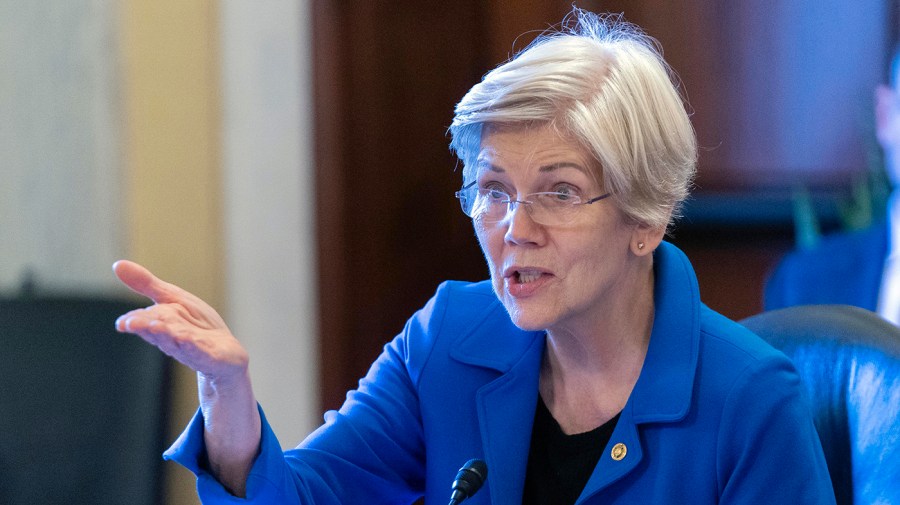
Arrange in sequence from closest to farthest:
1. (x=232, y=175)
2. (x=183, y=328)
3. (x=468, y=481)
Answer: (x=183, y=328) < (x=468, y=481) < (x=232, y=175)

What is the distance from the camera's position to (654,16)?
3023 millimetres

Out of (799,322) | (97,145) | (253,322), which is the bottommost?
(253,322)

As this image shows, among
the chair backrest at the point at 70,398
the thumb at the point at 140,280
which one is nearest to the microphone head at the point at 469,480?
the thumb at the point at 140,280

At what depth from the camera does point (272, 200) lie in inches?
111

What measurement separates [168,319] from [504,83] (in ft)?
1.61

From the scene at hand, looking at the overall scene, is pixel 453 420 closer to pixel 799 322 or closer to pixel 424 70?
pixel 799 322

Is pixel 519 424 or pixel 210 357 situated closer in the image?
pixel 210 357

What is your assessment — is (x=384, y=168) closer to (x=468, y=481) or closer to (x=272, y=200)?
(x=272, y=200)

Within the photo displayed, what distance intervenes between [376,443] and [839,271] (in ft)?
5.20

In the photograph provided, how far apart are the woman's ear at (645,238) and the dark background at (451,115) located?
60.8 inches

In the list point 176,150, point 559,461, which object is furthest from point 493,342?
point 176,150

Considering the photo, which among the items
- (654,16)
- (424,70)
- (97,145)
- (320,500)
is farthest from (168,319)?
(654,16)

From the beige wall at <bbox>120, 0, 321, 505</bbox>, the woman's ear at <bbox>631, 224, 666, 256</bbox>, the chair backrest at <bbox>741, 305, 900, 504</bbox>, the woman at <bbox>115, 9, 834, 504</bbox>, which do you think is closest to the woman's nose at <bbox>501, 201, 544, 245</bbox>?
the woman at <bbox>115, 9, 834, 504</bbox>

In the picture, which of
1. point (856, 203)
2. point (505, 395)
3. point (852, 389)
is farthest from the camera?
point (856, 203)
